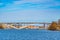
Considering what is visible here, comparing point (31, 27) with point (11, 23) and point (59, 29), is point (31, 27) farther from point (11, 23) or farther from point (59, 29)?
point (59, 29)

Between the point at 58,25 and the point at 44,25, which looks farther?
the point at 44,25

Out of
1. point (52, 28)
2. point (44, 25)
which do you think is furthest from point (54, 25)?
point (44, 25)

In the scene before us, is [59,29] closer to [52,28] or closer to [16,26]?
[52,28]

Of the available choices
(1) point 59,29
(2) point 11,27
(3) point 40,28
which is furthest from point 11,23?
(1) point 59,29

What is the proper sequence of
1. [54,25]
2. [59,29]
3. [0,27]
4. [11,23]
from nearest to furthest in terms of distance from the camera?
[54,25] → [59,29] → [0,27] → [11,23]

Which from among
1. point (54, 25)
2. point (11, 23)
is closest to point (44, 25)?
point (11, 23)

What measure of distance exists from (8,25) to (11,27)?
3.19m

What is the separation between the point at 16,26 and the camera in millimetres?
104750

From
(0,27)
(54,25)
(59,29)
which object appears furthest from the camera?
(0,27)

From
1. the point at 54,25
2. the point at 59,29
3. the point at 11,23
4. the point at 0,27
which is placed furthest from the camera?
the point at 11,23

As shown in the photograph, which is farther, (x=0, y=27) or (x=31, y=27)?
(x=31, y=27)

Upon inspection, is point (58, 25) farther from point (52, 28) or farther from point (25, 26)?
point (25, 26)

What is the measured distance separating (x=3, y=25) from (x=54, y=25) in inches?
1182

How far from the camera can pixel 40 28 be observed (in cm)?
10006
